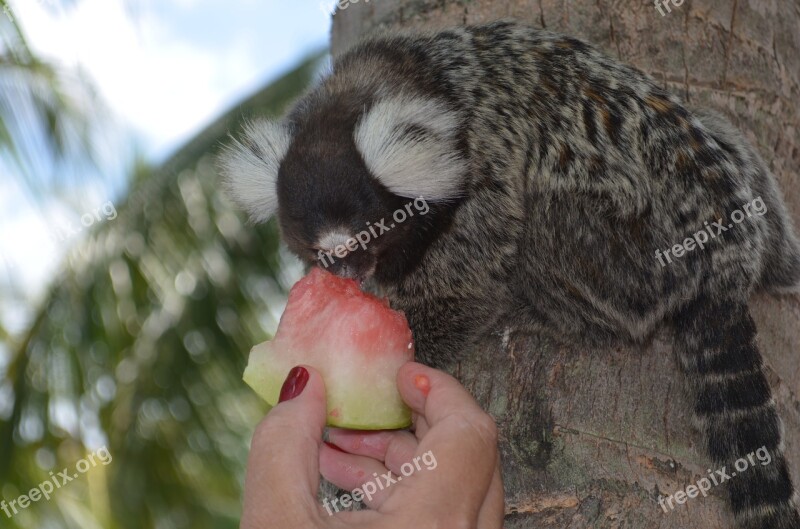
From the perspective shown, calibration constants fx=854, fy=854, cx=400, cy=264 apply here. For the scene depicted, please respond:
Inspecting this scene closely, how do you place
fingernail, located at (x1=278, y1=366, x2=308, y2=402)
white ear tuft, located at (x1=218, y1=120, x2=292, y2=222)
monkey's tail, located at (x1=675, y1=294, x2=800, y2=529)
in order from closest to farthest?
fingernail, located at (x1=278, y1=366, x2=308, y2=402) < monkey's tail, located at (x1=675, y1=294, x2=800, y2=529) < white ear tuft, located at (x1=218, y1=120, x2=292, y2=222)

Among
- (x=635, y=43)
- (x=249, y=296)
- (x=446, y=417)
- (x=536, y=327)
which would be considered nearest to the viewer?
(x=446, y=417)

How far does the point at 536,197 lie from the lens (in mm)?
2404

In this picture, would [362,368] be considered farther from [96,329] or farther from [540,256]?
[96,329]

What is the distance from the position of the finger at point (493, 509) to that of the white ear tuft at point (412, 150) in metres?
0.92

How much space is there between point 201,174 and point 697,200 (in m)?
2.72

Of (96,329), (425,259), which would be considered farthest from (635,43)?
(96,329)

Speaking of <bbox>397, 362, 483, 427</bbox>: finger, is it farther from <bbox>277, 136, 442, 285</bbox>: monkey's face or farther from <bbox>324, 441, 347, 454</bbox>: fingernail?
<bbox>277, 136, 442, 285</bbox>: monkey's face

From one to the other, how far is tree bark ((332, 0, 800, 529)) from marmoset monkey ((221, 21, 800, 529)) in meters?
0.12

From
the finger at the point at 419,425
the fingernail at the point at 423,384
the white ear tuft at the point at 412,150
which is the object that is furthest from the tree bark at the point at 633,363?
the white ear tuft at the point at 412,150

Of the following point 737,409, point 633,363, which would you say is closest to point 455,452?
point 633,363

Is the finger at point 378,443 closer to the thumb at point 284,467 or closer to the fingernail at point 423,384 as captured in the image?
the fingernail at point 423,384

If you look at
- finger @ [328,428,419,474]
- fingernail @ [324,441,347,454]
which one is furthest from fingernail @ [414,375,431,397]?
fingernail @ [324,441,347,454]

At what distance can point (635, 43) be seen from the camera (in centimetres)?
259

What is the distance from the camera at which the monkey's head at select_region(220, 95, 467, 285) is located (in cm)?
221
